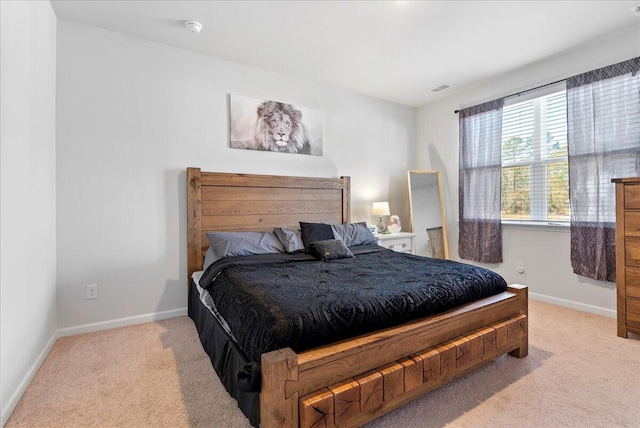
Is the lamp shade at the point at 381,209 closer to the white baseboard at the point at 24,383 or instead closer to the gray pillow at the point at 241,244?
the gray pillow at the point at 241,244

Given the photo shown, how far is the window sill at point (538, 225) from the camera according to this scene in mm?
3186

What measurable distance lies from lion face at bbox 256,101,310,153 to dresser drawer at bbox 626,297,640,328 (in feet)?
10.6

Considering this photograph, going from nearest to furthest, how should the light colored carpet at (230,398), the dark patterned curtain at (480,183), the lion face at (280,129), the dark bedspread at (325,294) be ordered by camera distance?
1. the dark bedspread at (325,294)
2. the light colored carpet at (230,398)
3. the lion face at (280,129)
4. the dark patterned curtain at (480,183)

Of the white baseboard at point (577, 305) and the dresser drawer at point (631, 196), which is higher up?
the dresser drawer at point (631, 196)

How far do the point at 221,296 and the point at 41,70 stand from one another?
2034mm

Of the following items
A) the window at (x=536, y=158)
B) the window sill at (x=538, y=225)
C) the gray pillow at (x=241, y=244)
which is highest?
the window at (x=536, y=158)

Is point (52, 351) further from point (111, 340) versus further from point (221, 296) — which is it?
point (221, 296)

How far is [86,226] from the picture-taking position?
8.60ft

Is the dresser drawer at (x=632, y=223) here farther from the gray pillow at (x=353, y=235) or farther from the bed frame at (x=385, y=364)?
the gray pillow at (x=353, y=235)

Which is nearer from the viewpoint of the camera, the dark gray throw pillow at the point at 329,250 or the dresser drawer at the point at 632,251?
the dresser drawer at the point at 632,251

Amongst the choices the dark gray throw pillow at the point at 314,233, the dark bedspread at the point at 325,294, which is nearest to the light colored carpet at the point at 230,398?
the dark bedspread at the point at 325,294

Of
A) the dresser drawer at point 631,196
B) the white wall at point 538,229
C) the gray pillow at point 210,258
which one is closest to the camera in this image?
the dresser drawer at point 631,196

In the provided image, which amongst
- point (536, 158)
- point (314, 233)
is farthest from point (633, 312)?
point (314, 233)

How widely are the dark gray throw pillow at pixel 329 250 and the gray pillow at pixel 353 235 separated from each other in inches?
12.7
